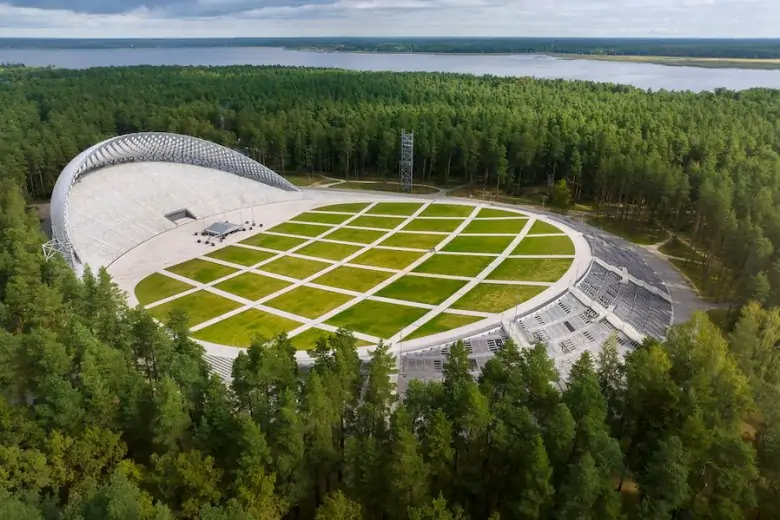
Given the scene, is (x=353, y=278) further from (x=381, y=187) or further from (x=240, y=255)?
(x=381, y=187)

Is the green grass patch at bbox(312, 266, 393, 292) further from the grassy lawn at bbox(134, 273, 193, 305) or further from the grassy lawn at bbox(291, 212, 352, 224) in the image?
the grassy lawn at bbox(291, 212, 352, 224)

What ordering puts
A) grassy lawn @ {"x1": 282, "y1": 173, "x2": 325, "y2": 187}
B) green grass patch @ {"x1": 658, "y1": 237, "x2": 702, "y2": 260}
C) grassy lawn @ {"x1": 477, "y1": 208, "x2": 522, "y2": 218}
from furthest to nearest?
grassy lawn @ {"x1": 282, "y1": 173, "x2": 325, "y2": 187} → grassy lawn @ {"x1": 477, "y1": 208, "x2": 522, "y2": 218} → green grass patch @ {"x1": 658, "y1": 237, "x2": 702, "y2": 260}

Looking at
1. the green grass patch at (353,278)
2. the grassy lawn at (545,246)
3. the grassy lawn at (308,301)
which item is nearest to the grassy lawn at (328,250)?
the green grass patch at (353,278)

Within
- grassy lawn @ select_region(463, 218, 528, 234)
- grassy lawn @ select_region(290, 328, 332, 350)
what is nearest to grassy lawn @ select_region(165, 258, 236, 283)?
grassy lawn @ select_region(290, 328, 332, 350)

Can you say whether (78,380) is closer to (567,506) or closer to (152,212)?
(567,506)

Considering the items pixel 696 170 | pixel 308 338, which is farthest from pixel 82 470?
pixel 696 170

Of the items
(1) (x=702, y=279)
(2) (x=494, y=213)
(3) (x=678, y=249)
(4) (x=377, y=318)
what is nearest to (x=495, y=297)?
(4) (x=377, y=318)
